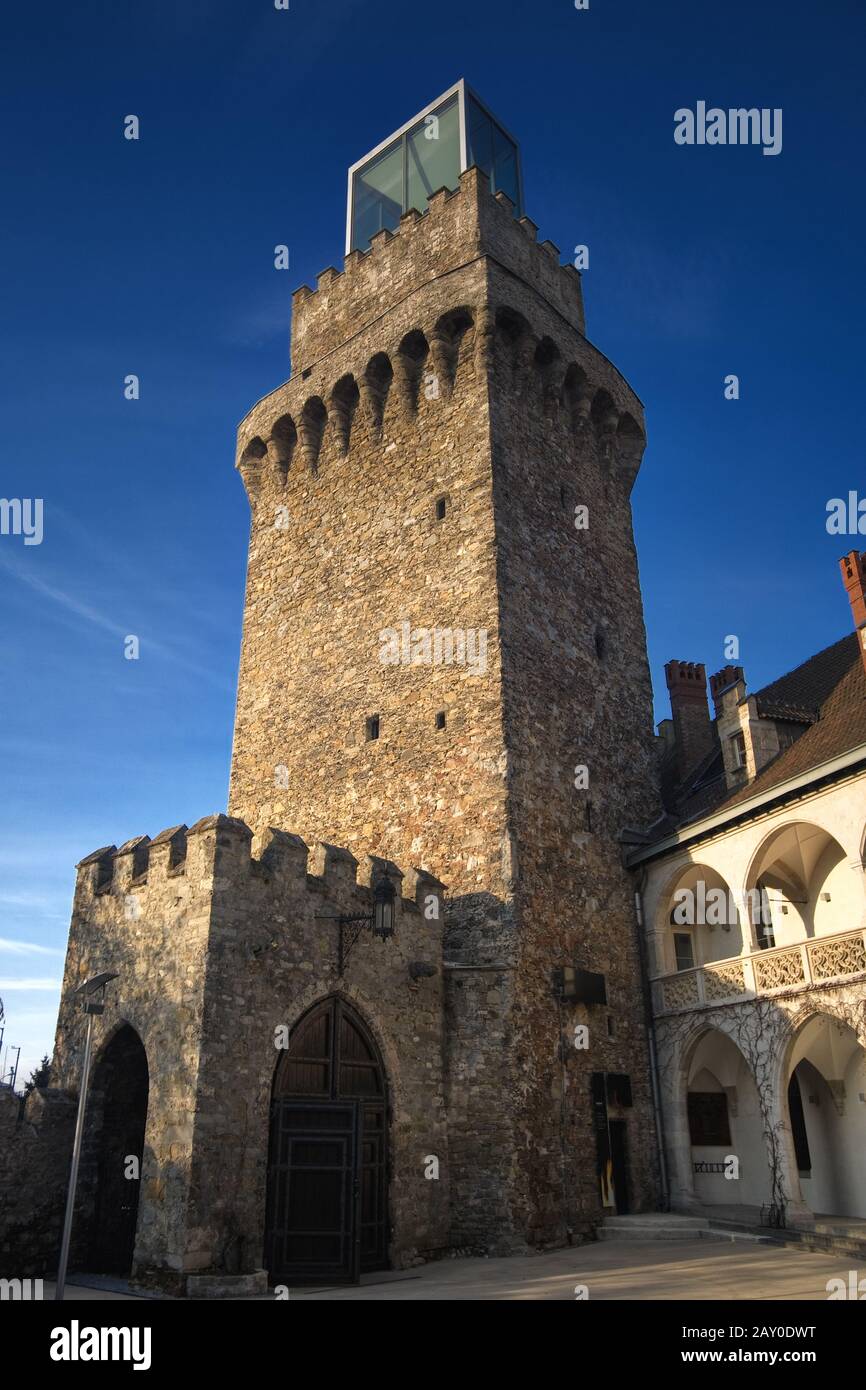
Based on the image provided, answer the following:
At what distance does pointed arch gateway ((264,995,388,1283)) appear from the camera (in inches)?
499

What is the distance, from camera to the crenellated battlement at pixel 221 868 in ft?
43.7

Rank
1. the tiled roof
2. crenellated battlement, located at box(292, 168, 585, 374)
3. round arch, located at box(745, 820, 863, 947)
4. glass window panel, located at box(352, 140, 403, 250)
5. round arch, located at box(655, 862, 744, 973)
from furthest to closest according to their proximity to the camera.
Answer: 1. glass window panel, located at box(352, 140, 403, 250)
2. crenellated battlement, located at box(292, 168, 585, 374)
3. round arch, located at box(655, 862, 744, 973)
4. round arch, located at box(745, 820, 863, 947)
5. the tiled roof

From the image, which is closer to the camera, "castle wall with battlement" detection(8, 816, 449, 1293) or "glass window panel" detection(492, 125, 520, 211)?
"castle wall with battlement" detection(8, 816, 449, 1293)

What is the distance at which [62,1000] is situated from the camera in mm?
15398

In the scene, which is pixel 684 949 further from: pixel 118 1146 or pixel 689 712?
pixel 118 1146

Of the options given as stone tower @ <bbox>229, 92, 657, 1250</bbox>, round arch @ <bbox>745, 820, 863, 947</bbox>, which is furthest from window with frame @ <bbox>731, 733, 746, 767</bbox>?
stone tower @ <bbox>229, 92, 657, 1250</bbox>

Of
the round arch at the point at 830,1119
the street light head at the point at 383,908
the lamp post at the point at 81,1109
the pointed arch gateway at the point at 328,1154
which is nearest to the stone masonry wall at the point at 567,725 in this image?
the pointed arch gateway at the point at 328,1154

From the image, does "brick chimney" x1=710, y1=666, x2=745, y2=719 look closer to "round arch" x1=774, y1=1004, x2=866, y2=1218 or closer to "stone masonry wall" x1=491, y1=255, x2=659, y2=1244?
"stone masonry wall" x1=491, y1=255, x2=659, y2=1244

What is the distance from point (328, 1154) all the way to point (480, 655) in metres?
8.85

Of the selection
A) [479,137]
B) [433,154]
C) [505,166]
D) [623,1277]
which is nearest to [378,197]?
[433,154]

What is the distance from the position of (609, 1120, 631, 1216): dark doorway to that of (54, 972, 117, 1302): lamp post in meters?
8.81

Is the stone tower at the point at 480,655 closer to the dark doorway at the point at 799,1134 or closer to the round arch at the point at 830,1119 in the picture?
the dark doorway at the point at 799,1134

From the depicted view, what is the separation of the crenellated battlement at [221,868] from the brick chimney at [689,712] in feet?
28.7
